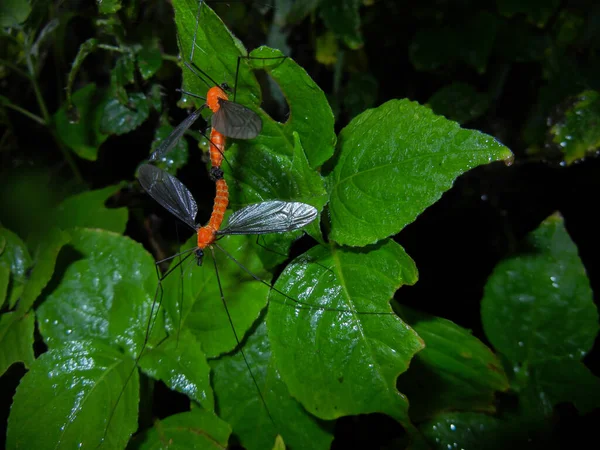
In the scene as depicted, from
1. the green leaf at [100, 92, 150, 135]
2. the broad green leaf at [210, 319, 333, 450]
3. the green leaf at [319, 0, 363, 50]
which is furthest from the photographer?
the green leaf at [319, 0, 363, 50]

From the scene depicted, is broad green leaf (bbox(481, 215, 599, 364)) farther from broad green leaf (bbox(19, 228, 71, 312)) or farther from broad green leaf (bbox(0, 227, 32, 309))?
broad green leaf (bbox(0, 227, 32, 309))

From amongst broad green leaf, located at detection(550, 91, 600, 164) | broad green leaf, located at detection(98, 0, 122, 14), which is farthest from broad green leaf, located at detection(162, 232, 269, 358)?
broad green leaf, located at detection(550, 91, 600, 164)

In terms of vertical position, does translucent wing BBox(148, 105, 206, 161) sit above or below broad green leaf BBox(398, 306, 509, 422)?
above

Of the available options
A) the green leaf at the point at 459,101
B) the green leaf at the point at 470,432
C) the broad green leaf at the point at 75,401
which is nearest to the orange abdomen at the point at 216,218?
the broad green leaf at the point at 75,401

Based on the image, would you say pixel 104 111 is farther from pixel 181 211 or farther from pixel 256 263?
pixel 256 263

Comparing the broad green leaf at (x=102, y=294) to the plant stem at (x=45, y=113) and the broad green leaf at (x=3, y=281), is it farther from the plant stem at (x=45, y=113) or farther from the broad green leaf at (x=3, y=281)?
the plant stem at (x=45, y=113)

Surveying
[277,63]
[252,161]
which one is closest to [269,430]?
[252,161]
